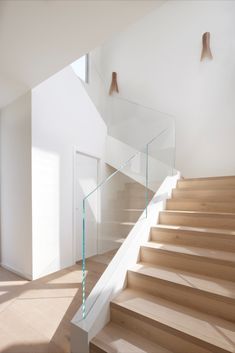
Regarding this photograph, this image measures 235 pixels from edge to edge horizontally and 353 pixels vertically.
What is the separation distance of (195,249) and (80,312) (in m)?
1.26

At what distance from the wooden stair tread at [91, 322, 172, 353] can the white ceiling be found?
2.58 m

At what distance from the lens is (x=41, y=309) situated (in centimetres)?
221

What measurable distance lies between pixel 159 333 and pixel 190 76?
4.85 metres

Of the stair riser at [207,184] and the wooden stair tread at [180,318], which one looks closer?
the wooden stair tread at [180,318]

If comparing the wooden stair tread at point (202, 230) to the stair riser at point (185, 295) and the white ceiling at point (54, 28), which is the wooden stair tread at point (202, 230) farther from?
the white ceiling at point (54, 28)

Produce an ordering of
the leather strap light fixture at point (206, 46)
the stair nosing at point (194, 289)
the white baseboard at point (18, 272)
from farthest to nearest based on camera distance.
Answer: the leather strap light fixture at point (206, 46)
the white baseboard at point (18, 272)
the stair nosing at point (194, 289)

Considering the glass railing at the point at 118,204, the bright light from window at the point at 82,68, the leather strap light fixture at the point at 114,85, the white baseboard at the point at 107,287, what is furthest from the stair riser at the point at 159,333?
the leather strap light fixture at the point at 114,85

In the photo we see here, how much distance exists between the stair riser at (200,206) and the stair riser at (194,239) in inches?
22.5

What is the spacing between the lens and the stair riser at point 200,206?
102 inches

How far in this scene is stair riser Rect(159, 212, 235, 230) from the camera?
233 centimetres

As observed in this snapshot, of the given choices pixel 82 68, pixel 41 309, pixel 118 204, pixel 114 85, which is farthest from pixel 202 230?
pixel 114 85

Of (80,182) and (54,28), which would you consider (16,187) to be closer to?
(80,182)

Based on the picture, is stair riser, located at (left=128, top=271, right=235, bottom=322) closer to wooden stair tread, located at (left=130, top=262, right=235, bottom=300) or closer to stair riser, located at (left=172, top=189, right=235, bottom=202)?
wooden stair tread, located at (left=130, top=262, right=235, bottom=300)

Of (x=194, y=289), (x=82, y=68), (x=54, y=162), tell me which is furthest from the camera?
(x=82, y=68)
